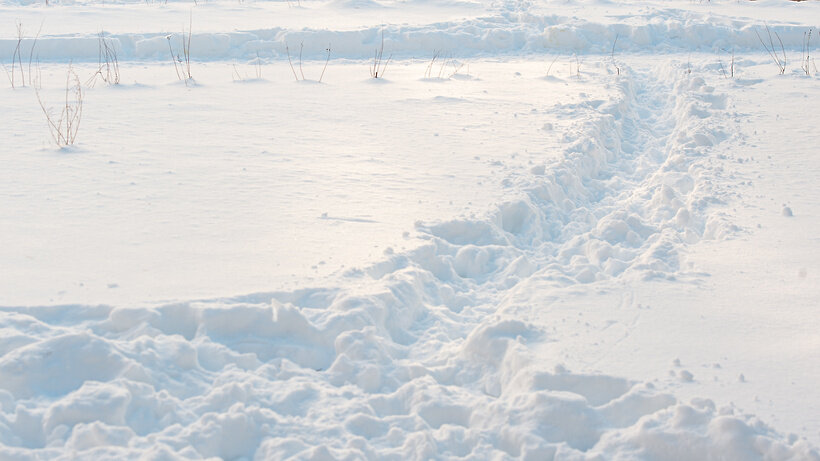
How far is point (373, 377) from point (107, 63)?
6490 millimetres

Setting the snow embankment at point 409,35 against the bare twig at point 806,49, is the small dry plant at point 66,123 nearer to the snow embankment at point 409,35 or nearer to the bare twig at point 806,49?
the snow embankment at point 409,35

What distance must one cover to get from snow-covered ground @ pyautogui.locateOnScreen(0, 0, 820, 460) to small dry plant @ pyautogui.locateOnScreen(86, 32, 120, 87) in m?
0.23

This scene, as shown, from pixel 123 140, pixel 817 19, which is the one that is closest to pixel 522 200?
pixel 123 140

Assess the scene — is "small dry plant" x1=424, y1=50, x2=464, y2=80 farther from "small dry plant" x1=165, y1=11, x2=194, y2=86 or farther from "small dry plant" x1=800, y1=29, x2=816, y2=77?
"small dry plant" x1=800, y1=29, x2=816, y2=77

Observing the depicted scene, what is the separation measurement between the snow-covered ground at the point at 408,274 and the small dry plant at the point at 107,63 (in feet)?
0.74

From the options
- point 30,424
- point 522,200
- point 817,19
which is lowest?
point 30,424

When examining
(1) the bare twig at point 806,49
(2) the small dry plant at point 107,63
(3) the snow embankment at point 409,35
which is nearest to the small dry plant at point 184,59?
(3) the snow embankment at point 409,35

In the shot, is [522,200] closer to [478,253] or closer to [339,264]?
[478,253]

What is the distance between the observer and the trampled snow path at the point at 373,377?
8.02 ft

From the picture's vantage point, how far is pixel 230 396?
2635 millimetres

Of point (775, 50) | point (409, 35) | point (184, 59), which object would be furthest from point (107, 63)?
point (775, 50)

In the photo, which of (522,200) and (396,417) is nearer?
(396,417)

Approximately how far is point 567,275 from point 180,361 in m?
1.93

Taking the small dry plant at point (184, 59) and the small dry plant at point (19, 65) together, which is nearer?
the small dry plant at point (19, 65)
